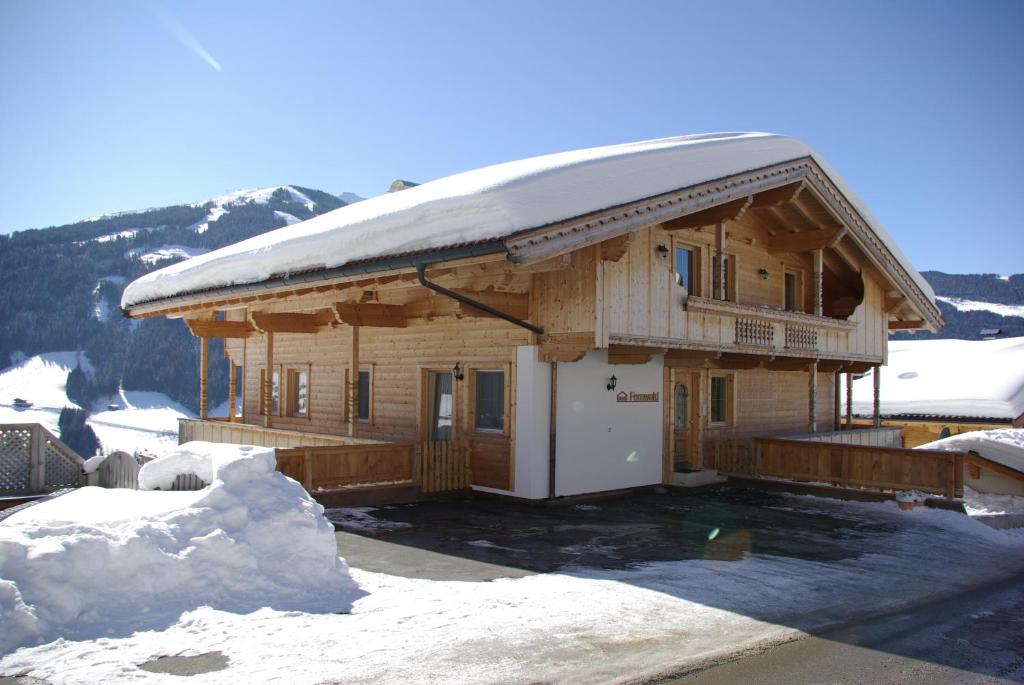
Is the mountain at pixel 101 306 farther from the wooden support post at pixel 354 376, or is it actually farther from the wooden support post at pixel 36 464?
the wooden support post at pixel 354 376

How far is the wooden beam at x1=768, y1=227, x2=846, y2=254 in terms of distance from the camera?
17.5 metres

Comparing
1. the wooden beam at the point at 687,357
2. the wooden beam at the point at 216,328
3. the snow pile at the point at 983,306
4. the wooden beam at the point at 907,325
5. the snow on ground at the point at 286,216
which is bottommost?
the wooden beam at the point at 687,357

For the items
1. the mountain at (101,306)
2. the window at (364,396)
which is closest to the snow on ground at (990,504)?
the window at (364,396)

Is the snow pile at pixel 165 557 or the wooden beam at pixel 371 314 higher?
the wooden beam at pixel 371 314

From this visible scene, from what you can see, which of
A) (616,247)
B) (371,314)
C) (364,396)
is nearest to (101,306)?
(364,396)

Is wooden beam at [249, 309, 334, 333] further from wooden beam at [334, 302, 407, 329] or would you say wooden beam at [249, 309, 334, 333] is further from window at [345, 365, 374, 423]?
wooden beam at [334, 302, 407, 329]

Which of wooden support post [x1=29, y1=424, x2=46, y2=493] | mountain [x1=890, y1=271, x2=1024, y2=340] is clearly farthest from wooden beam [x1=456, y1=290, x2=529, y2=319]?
mountain [x1=890, y1=271, x2=1024, y2=340]

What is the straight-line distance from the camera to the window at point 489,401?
1416 cm

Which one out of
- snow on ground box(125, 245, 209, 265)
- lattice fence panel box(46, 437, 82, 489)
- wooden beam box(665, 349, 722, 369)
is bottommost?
lattice fence panel box(46, 437, 82, 489)

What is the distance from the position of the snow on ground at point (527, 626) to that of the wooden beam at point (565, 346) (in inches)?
165

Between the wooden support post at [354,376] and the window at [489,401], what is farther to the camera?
the wooden support post at [354,376]

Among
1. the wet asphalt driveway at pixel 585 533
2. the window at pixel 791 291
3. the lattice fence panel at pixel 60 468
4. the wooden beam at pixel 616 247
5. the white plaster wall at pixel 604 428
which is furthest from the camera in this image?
the window at pixel 791 291

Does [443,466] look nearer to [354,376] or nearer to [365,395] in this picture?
[354,376]

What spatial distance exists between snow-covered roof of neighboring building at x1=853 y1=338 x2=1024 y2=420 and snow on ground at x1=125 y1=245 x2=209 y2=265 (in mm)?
139242
